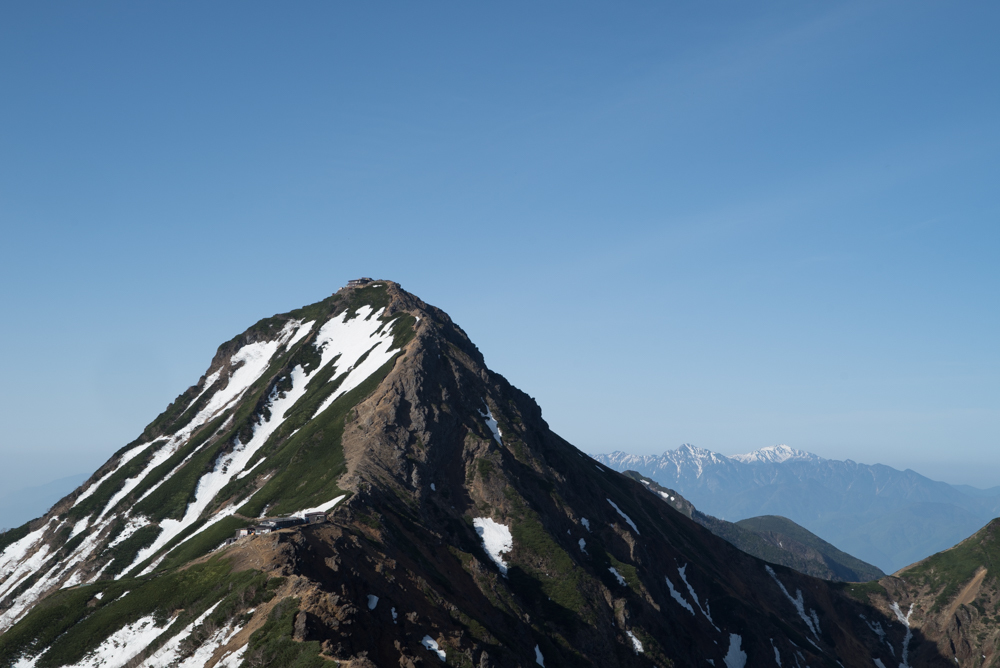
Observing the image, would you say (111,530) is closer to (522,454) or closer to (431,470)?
(431,470)

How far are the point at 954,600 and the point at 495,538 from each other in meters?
147

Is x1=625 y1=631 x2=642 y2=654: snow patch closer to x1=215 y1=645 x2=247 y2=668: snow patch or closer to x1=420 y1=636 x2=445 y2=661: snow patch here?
x1=420 y1=636 x2=445 y2=661: snow patch

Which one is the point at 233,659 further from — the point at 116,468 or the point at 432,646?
the point at 116,468

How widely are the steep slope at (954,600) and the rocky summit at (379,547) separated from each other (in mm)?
1875

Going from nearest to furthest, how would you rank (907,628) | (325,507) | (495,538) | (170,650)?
(170,650), (325,507), (495,538), (907,628)

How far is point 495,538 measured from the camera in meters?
89.2

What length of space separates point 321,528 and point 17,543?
108m

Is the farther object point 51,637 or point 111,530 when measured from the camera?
point 111,530

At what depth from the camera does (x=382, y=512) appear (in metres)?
76.2

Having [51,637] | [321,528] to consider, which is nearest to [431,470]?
[321,528]

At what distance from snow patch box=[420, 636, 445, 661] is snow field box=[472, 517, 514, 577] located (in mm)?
32409

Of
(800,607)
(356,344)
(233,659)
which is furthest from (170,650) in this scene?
(800,607)

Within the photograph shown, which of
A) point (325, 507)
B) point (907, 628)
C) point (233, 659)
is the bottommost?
point (907, 628)

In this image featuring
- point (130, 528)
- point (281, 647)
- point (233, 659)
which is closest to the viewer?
point (281, 647)
